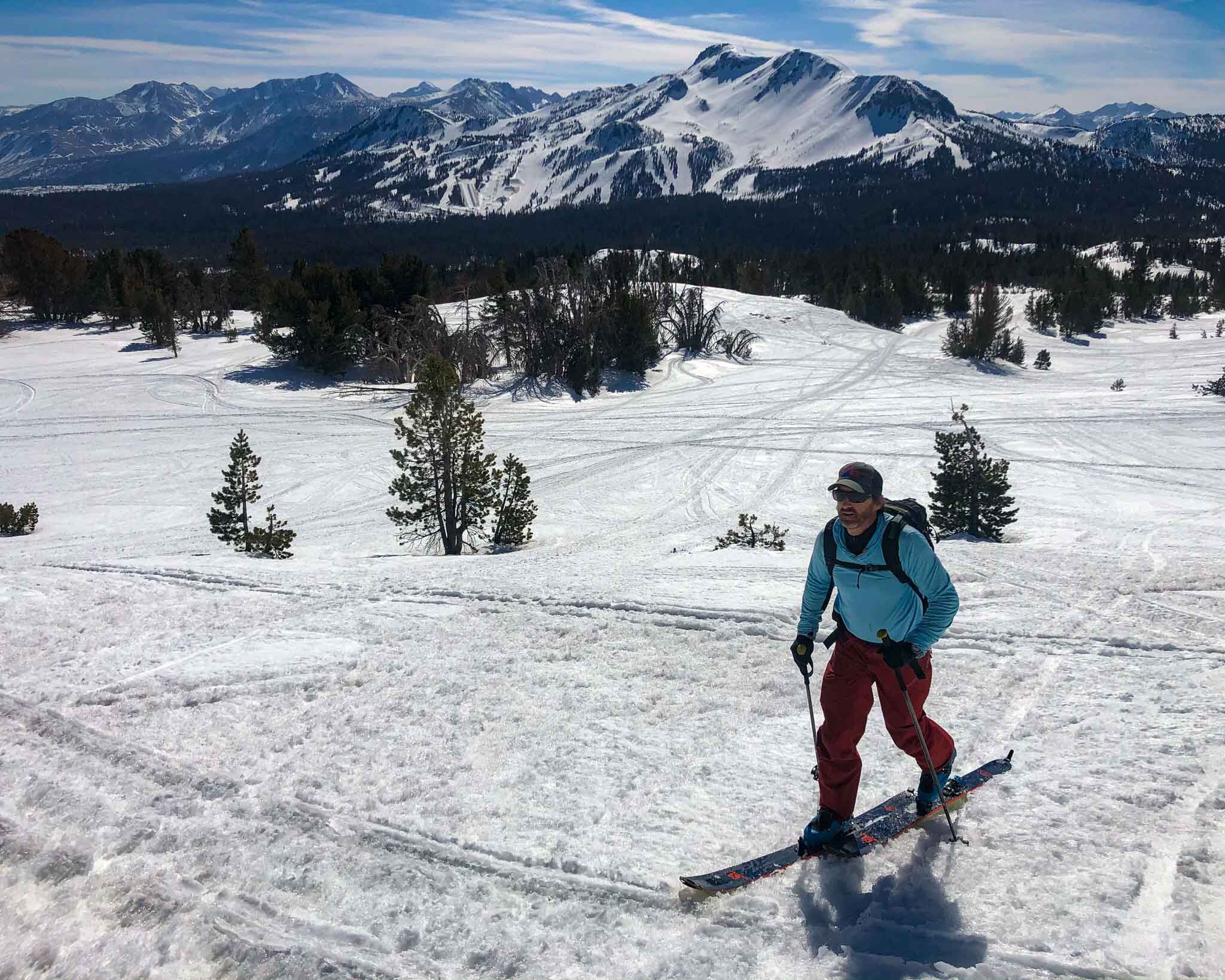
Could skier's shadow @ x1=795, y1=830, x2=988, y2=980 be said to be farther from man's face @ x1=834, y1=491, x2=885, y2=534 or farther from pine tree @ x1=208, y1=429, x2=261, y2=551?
pine tree @ x1=208, y1=429, x2=261, y2=551

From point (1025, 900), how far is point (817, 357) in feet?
145

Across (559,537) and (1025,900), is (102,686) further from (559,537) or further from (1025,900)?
(559,537)

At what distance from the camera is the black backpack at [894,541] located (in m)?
3.62

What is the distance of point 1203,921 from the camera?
3188 millimetres

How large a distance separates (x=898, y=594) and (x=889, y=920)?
1.48m

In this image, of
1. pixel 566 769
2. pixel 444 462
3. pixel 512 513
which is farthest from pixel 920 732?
pixel 444 462

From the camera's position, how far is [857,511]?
3.61 meters

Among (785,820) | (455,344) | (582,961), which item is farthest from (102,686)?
(455,344)

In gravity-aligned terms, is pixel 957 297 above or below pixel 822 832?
above

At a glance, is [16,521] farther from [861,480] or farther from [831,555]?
[861,480]

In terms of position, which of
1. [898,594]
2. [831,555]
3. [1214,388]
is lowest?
[898,594]

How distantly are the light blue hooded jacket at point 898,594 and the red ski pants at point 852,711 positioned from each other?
0.44 feet

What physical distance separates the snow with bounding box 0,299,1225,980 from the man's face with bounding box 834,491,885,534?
1.68 m

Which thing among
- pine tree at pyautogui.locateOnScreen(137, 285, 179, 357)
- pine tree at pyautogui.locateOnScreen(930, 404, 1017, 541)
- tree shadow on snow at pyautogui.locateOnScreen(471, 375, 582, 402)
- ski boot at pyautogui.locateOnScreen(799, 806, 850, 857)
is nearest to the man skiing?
ski boot at pyautogui.locateOnScreen(799, 806, 850, 857)
